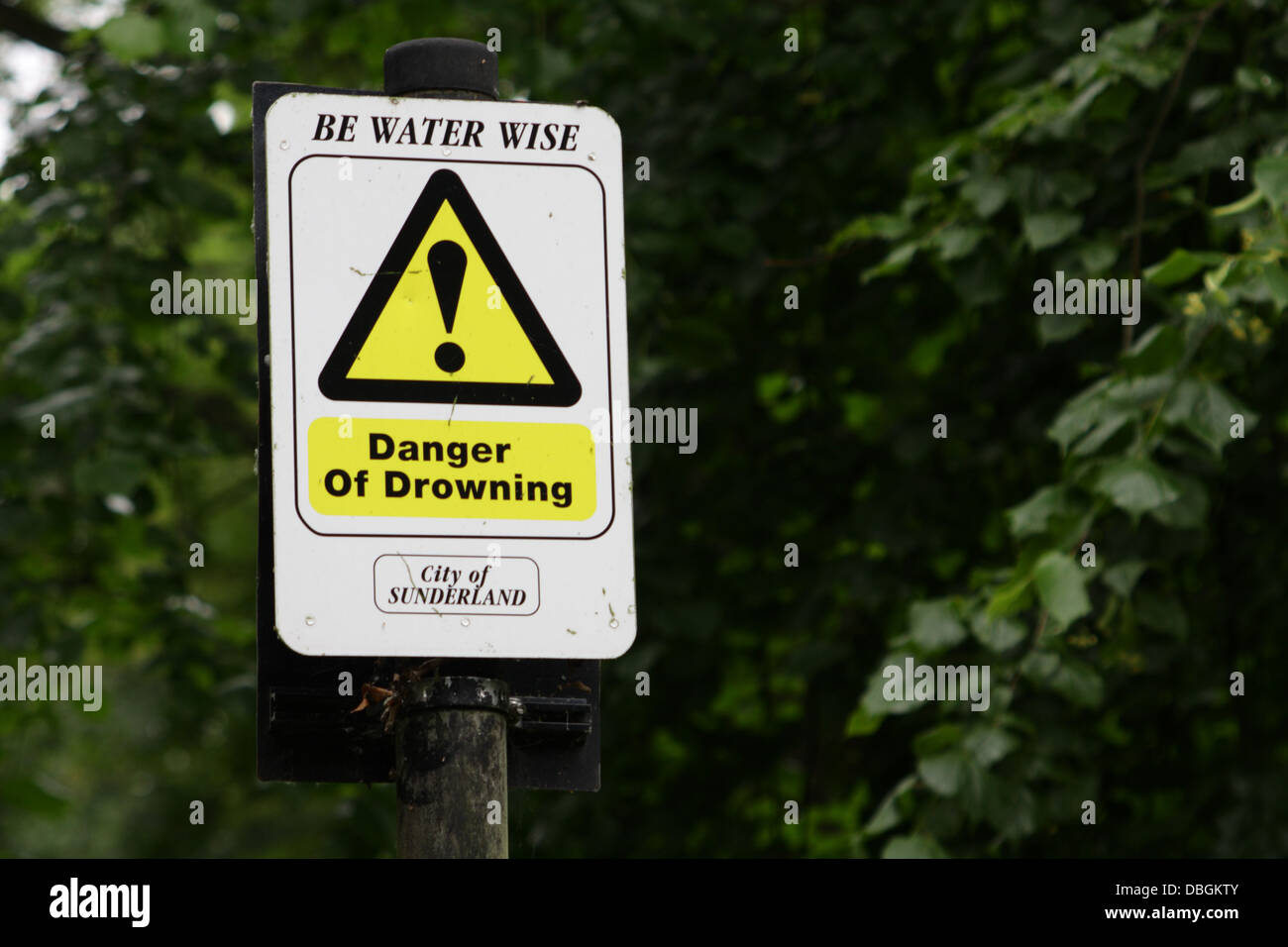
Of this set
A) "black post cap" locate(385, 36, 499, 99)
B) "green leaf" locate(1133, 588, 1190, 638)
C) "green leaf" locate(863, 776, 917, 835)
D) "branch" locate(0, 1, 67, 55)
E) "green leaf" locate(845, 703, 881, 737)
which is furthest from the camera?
"branch" locate(0, 1, 67, 55)

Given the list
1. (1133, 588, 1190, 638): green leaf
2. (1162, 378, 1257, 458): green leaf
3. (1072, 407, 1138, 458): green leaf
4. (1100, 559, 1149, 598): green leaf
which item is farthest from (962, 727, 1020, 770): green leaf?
(1162, 378, 1257, 458): green leaf

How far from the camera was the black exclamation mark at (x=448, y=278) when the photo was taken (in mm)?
1843

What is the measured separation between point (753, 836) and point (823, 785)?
0.29 metres

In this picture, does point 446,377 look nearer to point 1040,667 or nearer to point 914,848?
point 914,848

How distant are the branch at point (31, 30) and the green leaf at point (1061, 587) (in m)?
4.91

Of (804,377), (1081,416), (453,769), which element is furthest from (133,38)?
(453,769)

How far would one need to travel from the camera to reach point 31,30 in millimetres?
6582

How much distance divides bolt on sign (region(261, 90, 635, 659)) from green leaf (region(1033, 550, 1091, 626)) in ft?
4.79

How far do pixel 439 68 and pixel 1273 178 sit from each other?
1873 mm

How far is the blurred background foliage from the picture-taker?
12.7ft

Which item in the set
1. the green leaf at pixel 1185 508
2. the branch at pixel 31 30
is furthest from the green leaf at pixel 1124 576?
the branch at pixel 31 30

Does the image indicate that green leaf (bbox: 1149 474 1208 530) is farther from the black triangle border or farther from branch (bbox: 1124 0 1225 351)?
the black triangle border

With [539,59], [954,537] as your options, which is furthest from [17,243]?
[954,537]

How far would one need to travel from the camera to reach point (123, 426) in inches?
182
